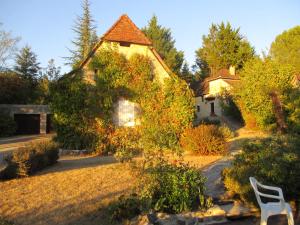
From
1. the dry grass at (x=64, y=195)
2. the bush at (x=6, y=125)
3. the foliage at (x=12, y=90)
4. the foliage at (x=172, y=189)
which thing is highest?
the foliage at (x=12, y=90)

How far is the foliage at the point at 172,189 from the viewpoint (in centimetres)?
647

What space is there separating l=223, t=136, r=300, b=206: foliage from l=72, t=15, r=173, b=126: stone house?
12.6 metres

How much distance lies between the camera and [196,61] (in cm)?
6169

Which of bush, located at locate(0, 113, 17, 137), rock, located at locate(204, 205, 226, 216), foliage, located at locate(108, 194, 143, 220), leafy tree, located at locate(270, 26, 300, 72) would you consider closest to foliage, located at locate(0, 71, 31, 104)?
bush, located at locate(0, 113, 17, 137)

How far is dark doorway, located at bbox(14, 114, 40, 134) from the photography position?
31.3 m

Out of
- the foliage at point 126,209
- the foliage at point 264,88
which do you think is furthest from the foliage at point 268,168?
the foliage at point 264,88

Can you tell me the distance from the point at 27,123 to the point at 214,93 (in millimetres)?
20192

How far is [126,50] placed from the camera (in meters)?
20.5

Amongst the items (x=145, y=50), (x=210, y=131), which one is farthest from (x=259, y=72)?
(x=210, y=131)

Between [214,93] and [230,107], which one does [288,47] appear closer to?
[214,93]

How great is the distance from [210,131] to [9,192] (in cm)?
895

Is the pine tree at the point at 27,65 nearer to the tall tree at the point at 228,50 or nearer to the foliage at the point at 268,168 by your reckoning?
the tall tree at the point at 228,50

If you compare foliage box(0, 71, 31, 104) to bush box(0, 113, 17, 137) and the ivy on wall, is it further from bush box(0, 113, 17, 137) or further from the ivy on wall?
the ivy on wall

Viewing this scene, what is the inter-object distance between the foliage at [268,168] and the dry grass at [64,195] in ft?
8.87
